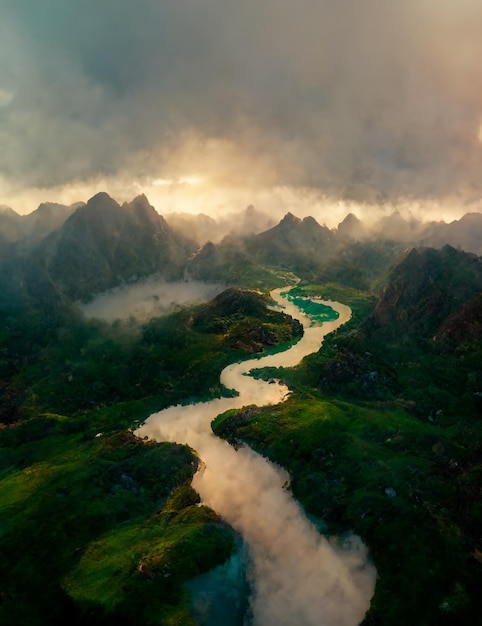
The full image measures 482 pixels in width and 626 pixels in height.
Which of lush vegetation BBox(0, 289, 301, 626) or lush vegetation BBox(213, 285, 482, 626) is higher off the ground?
lush vegetation BBox(213, 285, 482, 626)

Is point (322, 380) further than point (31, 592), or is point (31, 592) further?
point (322, 380)

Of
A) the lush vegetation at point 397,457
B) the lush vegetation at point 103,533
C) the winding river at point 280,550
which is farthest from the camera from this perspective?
the lush vegetation at point 103,533

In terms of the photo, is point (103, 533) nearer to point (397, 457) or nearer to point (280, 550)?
point (280, 550)

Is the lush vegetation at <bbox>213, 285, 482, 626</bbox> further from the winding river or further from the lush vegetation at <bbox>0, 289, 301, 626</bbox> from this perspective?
the lush vegetation at <bbox>0, 289, 301, 626</bbox>

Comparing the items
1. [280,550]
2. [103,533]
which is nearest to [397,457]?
[280,550]

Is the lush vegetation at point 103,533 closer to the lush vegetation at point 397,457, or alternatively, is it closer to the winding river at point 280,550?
the winding river at point 280,550

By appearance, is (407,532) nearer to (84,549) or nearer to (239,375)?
(84,549)

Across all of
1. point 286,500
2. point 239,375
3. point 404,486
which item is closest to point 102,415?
point 239,375

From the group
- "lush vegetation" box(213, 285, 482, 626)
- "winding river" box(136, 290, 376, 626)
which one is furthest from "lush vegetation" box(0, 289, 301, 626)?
"lush vegetation" box(213, 285, 482, 626)

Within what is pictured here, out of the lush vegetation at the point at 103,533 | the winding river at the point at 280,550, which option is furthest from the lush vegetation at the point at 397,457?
the lush vegetation at the point at 103,533
